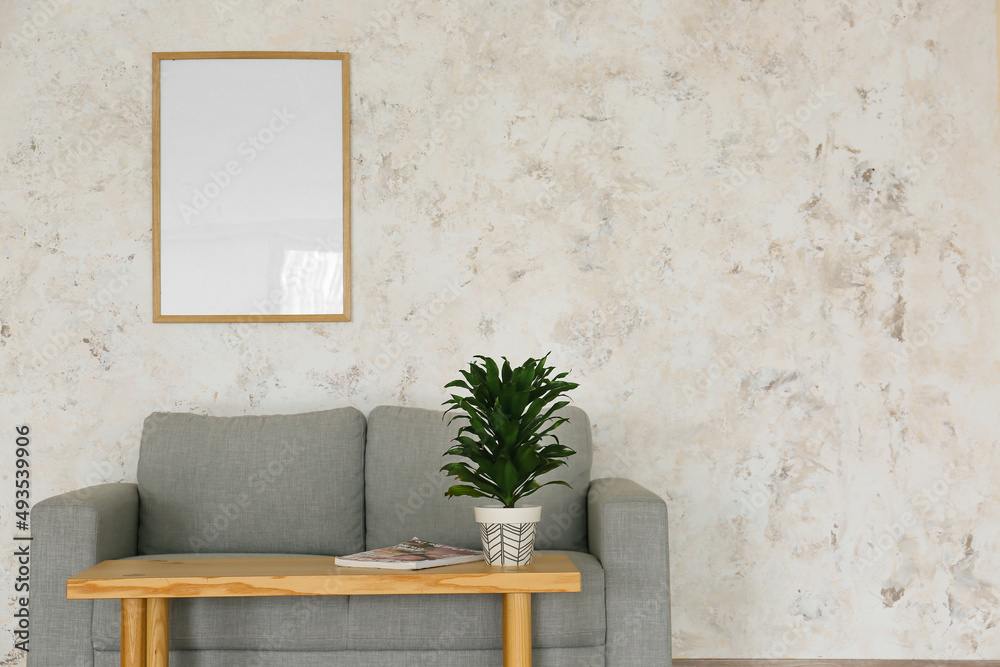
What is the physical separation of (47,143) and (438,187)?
4.96ft

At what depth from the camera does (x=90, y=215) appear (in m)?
3.00

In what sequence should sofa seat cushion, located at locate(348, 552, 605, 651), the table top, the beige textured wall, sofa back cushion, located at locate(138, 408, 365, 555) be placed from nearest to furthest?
the table top → sofa seat cushion, located at locate(348, 552, 605, 651) → sofa back cushion, located at locate(138, 408, 365, 555) → the beige textured wall

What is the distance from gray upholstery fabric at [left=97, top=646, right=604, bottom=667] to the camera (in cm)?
209

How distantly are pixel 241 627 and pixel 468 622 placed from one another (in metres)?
0.61

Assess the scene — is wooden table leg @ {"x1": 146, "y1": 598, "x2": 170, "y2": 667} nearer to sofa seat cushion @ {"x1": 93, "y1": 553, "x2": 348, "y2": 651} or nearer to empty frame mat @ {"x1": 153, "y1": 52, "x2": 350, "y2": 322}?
sofa seat cushion @ {"x1": 93, "y1": 553, "x2": 348, "y2": 651}

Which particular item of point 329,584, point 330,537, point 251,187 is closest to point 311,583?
point 329,584

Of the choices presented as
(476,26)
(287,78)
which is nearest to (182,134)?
(287,78)

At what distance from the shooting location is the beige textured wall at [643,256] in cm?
295

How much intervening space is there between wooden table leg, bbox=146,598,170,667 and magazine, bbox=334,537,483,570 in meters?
0.45

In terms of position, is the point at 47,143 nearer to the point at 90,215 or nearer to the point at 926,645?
the point at 90,215

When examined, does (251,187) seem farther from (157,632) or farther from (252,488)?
(157,632)

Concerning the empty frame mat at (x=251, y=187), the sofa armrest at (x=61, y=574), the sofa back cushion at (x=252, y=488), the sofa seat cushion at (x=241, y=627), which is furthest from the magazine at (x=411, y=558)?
the empty frame mat at (x=251, y=187)

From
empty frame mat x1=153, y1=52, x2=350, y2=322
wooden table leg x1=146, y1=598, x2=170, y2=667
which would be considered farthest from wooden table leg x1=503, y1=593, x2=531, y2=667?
empty frame mat x1=153, y1=52, x2=350, y2=322

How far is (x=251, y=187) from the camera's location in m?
3.02
